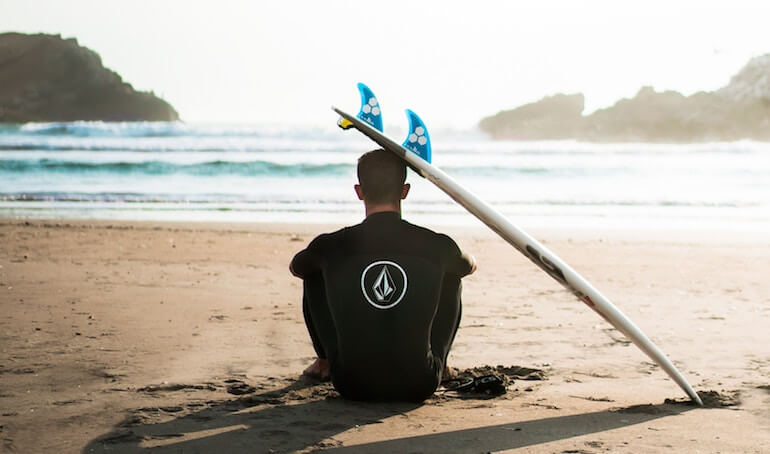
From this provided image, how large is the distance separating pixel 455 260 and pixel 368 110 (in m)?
0.83

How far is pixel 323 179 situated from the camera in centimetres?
2419

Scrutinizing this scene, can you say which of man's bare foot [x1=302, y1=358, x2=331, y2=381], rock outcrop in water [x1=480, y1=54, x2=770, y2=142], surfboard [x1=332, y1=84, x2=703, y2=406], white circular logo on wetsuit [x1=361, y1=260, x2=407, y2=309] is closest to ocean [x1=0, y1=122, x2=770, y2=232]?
rock outcrop in water [x1=480, y1=54, x2=770, y2=142]

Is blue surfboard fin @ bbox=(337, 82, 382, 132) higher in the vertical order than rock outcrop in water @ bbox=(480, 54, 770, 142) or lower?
lower

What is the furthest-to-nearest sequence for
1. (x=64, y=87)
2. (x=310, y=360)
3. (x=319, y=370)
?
(x=64, y=87)
(x=310, y=360)
(x=319, y=370)

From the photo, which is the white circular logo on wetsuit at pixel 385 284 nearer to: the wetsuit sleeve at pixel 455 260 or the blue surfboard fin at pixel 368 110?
the wetsuit sleeve at pixel 455 260

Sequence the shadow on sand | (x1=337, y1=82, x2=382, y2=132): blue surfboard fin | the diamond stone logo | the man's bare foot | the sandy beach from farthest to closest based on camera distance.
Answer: the man's bare foot < (x1=337, y1=82, x2=382, y2=132): blue surfboard fin < the diamond stone logo < the sandy beach < the shadow on sand

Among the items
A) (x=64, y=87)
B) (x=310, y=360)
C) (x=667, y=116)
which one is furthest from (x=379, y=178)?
(x=64, y=87)

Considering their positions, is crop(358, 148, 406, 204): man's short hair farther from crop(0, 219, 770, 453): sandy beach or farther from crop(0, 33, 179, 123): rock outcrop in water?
crop(0, 33, 179, 123): rock outcrop in water

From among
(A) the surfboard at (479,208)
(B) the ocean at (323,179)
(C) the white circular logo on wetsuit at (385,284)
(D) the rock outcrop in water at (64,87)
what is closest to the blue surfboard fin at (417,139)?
(A) the surfboard at (479,208)

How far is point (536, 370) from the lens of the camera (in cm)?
488

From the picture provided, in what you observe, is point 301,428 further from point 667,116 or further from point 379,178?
point 667,116

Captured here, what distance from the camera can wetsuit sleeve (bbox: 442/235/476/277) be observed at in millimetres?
3721

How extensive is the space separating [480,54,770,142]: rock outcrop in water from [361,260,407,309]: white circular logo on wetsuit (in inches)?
1729

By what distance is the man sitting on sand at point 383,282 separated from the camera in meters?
3.67
